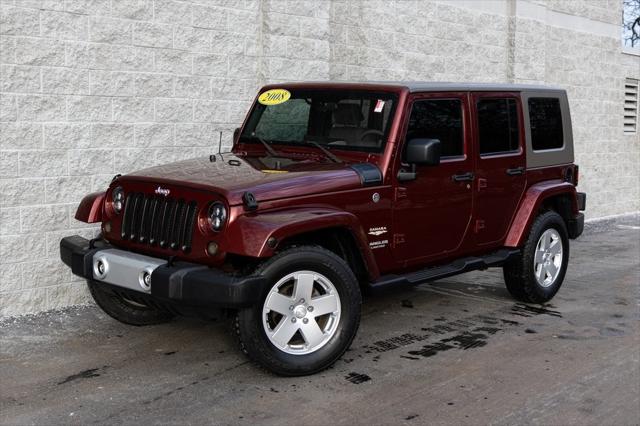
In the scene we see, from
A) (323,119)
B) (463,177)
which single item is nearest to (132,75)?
(323,119)

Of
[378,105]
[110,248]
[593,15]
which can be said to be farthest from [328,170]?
[593,15]

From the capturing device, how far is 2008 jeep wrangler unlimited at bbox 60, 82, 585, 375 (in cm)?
502

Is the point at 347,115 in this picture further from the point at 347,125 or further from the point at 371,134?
the point at 371,134

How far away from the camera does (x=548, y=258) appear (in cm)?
746

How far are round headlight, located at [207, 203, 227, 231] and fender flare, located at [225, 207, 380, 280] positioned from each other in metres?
0.10

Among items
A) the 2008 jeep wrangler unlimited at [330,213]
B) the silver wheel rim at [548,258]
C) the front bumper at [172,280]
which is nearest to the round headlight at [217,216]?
the 2008 jeep wrangler unlimited at [330,213]

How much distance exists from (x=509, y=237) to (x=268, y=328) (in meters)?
2.76

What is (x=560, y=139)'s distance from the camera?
7.66 meters

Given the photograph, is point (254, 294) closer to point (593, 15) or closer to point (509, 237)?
point (509, 237)

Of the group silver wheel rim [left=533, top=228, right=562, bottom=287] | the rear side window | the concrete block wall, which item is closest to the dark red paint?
the rear side window

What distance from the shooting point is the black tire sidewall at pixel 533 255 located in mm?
7152

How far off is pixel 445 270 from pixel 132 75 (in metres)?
3.30

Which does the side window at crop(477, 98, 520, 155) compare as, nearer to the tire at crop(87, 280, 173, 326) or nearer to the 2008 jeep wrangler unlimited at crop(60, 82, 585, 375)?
the 2008 jeep wrangler unlimited at crop(60, 82, 585, 375)

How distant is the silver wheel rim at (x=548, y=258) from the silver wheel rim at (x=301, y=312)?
2.64m
